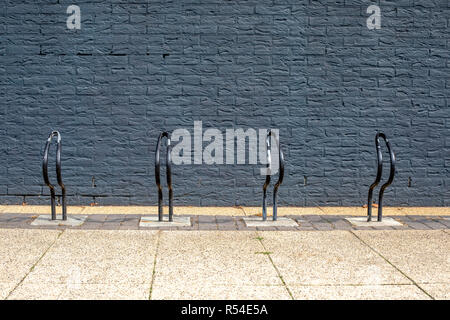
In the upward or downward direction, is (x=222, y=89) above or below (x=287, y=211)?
above

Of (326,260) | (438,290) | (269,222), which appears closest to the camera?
(438,290)

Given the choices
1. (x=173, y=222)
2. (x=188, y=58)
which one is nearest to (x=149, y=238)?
(x=173, y=222)

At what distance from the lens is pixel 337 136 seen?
24.8 feet

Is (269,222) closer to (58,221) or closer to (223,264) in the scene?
(223,264)

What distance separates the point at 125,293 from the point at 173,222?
2.53m

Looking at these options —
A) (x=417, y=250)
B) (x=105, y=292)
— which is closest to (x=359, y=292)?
(x=417, y=250)

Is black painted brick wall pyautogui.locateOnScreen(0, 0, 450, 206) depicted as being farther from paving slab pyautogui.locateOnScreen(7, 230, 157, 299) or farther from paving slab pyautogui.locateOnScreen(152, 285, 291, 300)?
paving slab pyautogui.locateOnScreen(152, 285, 291, 300)

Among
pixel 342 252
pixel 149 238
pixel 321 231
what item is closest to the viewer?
pixel 342 252

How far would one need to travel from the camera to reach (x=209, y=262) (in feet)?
15.4

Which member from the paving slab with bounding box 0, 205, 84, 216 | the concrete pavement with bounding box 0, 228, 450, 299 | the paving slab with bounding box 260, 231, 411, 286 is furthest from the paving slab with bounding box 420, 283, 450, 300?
the paving slab with bounding box 0, 205, 84, 216

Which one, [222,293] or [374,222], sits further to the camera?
[374,222]

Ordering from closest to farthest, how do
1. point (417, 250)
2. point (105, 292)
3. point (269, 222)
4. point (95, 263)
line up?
point (105, 292) → point (95, 263) → point (417, 250) → point (269, 222)

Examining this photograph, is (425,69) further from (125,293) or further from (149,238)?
(125,293)

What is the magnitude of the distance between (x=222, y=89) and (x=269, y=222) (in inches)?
81.4
